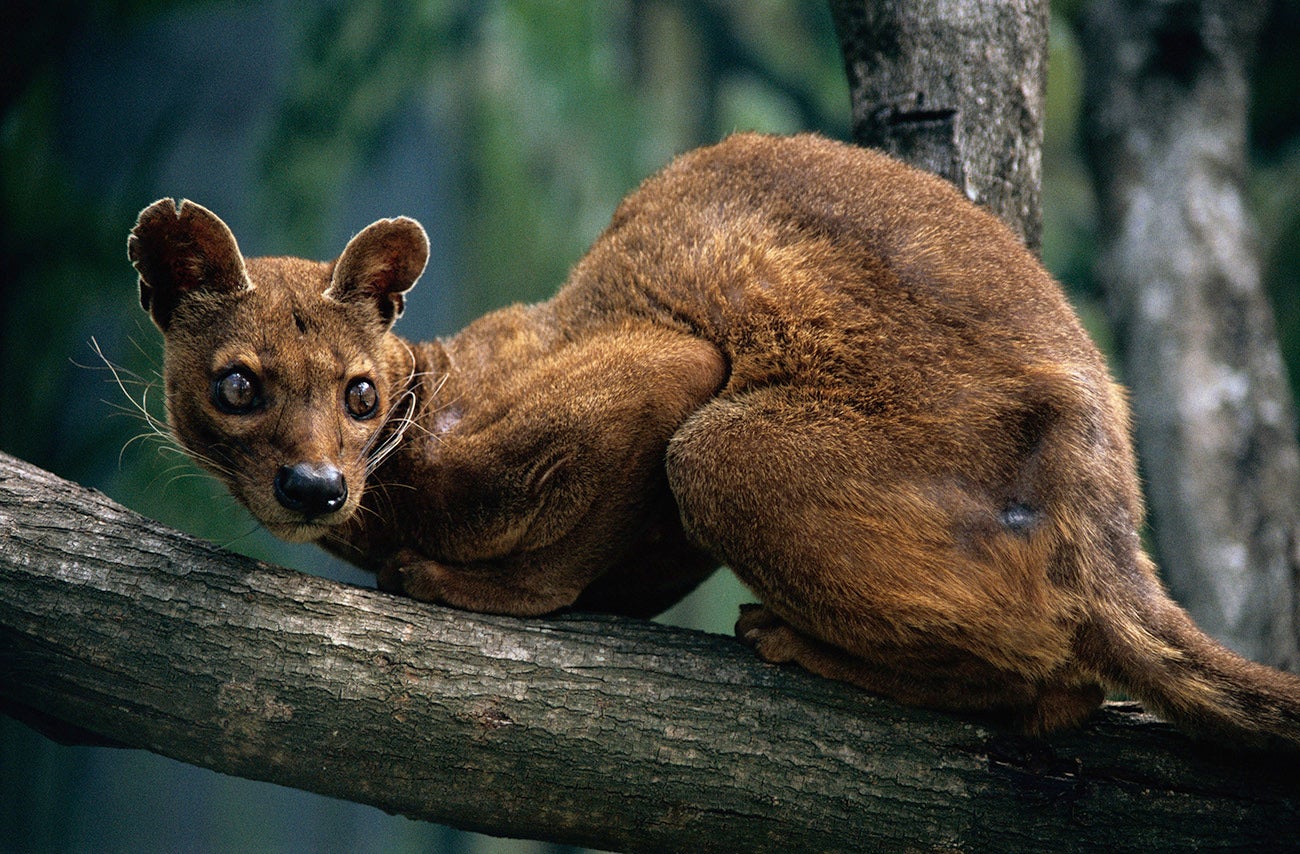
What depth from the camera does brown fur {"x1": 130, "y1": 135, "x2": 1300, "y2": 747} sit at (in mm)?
2861

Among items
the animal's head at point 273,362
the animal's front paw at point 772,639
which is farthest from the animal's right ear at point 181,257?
the animal's front paw at point 772,639

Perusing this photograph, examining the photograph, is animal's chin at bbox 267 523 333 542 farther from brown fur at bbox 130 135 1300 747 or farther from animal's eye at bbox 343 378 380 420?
animal's eye at bbox 343 378 380 420

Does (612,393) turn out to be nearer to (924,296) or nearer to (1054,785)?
(924,296)

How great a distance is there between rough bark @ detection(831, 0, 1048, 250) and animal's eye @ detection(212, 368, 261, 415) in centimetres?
262

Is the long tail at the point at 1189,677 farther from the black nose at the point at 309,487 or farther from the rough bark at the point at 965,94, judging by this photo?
the black nose at the point at 309,487

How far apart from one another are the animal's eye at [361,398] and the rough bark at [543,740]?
24.2 inches

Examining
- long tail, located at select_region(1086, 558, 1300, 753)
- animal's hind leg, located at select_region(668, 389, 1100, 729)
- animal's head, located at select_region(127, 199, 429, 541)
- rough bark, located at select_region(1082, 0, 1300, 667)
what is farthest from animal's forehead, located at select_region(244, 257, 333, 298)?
rough bark, located at select_region(1082, 0, 1300, 667)

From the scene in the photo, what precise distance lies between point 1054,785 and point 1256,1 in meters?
5.26

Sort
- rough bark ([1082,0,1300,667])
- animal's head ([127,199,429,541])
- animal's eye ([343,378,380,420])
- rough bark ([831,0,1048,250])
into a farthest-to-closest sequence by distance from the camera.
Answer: rough bark ([1082,0,1300,667])
rough bark ([831,0,1048,250])
animal's eye ([343,378,380,420])
animal's head ([127,199,429,541])

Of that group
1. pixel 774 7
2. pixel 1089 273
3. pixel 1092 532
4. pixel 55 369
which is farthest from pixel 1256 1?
pixel 55 369

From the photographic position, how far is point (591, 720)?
9.26 ft

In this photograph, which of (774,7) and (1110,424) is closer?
(1110,424)

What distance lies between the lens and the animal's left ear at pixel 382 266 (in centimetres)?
331

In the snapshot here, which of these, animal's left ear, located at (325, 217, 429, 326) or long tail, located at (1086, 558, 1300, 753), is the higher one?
animal's left ear, located at (325, 217, 429, 326)
